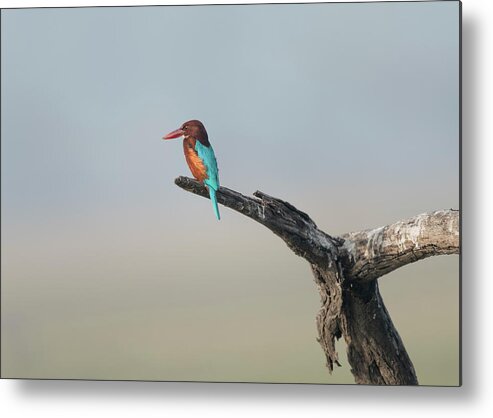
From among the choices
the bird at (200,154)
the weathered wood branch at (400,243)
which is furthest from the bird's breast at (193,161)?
the weathered wood branch at (400,243)

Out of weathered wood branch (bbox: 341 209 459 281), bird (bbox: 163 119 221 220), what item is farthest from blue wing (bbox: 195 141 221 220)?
weathered wood branch (bbox: 341 209 459 281)

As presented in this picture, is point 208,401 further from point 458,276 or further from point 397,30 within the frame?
point 397,30

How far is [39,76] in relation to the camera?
2777 mm

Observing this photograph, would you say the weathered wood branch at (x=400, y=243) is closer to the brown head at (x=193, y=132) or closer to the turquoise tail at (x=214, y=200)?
the turquoise tail at (x=214, y=200)


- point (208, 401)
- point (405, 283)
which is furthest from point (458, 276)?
point (208, 401)

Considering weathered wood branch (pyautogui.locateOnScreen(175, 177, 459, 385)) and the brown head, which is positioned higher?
the brown head

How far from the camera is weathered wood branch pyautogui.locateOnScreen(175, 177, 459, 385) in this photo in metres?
2.60

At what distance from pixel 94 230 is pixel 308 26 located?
3.17 feet

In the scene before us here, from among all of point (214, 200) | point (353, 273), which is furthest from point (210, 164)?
point (353, 273)

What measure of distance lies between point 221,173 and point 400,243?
61cm

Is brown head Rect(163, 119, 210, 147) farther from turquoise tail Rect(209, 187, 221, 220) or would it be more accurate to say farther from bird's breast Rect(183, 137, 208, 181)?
turquoise tail Rect(209, 187, 221, 220)

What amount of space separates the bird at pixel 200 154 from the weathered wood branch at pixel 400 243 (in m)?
0.45

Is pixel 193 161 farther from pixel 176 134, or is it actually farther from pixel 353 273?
pixel 353 273

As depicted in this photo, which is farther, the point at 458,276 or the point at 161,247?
the point at 161,247
